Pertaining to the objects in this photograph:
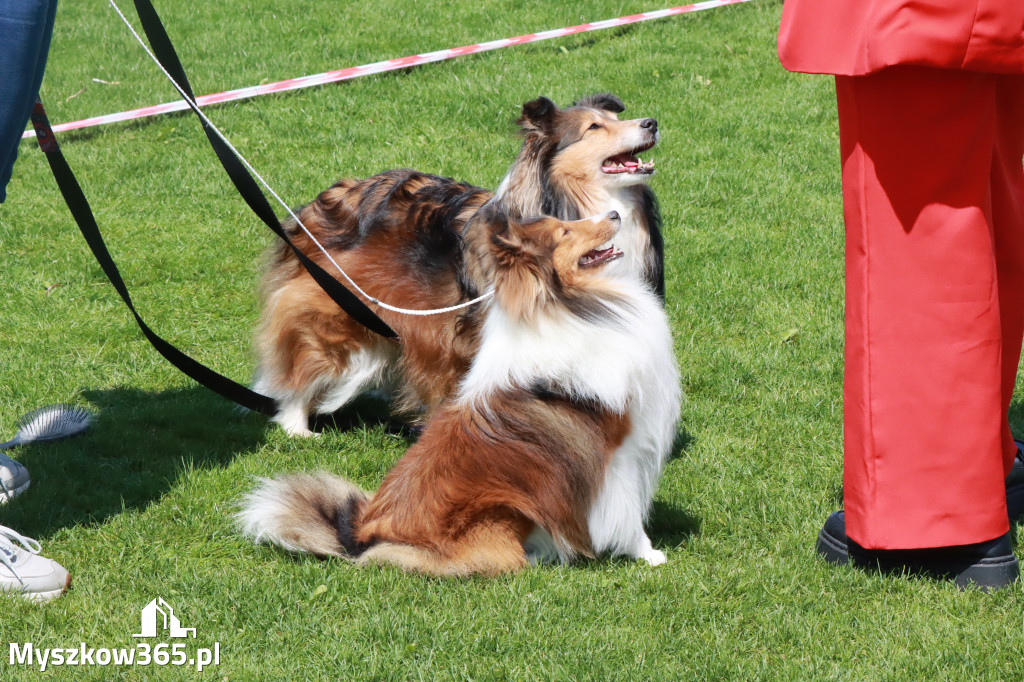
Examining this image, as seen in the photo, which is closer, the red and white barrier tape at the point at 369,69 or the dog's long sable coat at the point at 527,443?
the dog's long sable coat at the point at 527,443

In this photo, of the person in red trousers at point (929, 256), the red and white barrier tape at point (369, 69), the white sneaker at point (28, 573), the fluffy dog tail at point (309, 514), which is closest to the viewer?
the person in red trousers at point (929, 256)

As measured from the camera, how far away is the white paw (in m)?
3.54

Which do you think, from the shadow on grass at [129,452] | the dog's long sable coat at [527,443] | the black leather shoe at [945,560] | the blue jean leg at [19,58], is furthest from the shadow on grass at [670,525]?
the blue jean leg at [19,58]

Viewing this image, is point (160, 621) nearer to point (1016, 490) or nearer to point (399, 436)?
point (399, 436)

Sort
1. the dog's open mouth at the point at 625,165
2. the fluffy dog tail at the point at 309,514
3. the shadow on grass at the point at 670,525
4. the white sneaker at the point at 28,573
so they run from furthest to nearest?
the dog's open mouth at the point at 625,165
the shadow on grass at the point at 670,525
the fluffy dog tail at the point at 309,514
the white sneaker at the point at 28,573

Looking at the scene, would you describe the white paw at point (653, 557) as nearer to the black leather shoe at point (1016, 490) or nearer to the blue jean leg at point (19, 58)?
the black leather shoe at point (1016, 490)

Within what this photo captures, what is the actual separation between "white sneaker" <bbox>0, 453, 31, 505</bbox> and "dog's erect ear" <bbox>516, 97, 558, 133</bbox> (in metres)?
2.46

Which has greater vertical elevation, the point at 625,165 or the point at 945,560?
the point at 625,165

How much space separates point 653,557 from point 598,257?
42.9 inches

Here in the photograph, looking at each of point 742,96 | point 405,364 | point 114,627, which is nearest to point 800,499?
point 405,364

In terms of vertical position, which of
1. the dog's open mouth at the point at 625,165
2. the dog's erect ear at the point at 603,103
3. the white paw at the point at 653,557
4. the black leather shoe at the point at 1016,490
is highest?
the dog's erect ear at the point at 603,103

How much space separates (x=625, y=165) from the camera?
4.12 metres

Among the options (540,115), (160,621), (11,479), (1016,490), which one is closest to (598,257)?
(540,115)

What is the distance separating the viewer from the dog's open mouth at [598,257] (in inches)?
137
